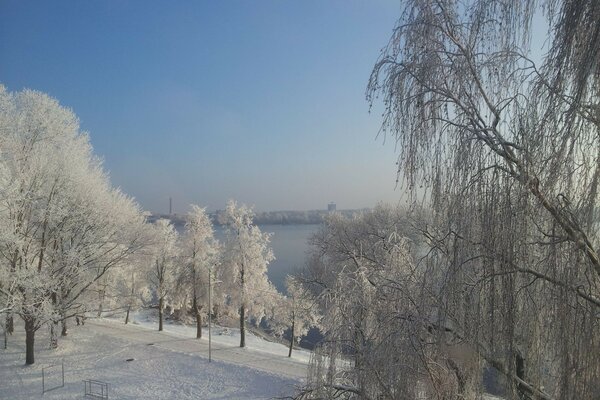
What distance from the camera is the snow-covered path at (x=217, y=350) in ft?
59.6

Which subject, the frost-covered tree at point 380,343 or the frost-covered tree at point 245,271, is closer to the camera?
the frost-covered tree at point 380,343

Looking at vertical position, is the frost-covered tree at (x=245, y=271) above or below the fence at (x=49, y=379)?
above

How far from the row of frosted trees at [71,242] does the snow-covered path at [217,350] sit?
143cm

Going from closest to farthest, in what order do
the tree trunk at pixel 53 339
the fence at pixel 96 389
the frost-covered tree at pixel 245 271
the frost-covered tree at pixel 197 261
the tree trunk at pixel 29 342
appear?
1. the fence at pixel 96 389
2. the tree trunk at pixel 29 342
3. the tree trunk at pixel 53 339
4. the frost-covered tree at pixel 245 271
5. the frost-covered tree at pixel 197 261

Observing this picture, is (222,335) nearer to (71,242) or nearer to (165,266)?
(165,266)

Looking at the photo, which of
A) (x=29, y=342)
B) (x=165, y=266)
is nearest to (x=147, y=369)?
(x=29, y=342)

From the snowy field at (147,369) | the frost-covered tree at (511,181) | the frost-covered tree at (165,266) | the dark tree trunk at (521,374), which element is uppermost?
the frost-covered tree at (511,181)

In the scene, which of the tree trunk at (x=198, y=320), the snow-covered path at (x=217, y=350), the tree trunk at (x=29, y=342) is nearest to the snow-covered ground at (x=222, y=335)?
the tree trunk at (x=198, y=320)

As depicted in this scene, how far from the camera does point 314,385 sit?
5.38 m

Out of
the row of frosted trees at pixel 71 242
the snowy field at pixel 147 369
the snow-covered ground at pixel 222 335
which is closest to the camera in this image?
the row of frosted trees at pixel 71 242

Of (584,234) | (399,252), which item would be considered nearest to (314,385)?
(399,252)

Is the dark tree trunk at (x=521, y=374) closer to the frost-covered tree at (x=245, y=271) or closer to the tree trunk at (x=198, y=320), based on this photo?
the frost-covered tree at (x=245, y=271)

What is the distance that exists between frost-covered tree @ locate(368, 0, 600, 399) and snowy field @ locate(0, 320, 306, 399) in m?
10.6

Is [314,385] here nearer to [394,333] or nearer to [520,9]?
[394,333]
